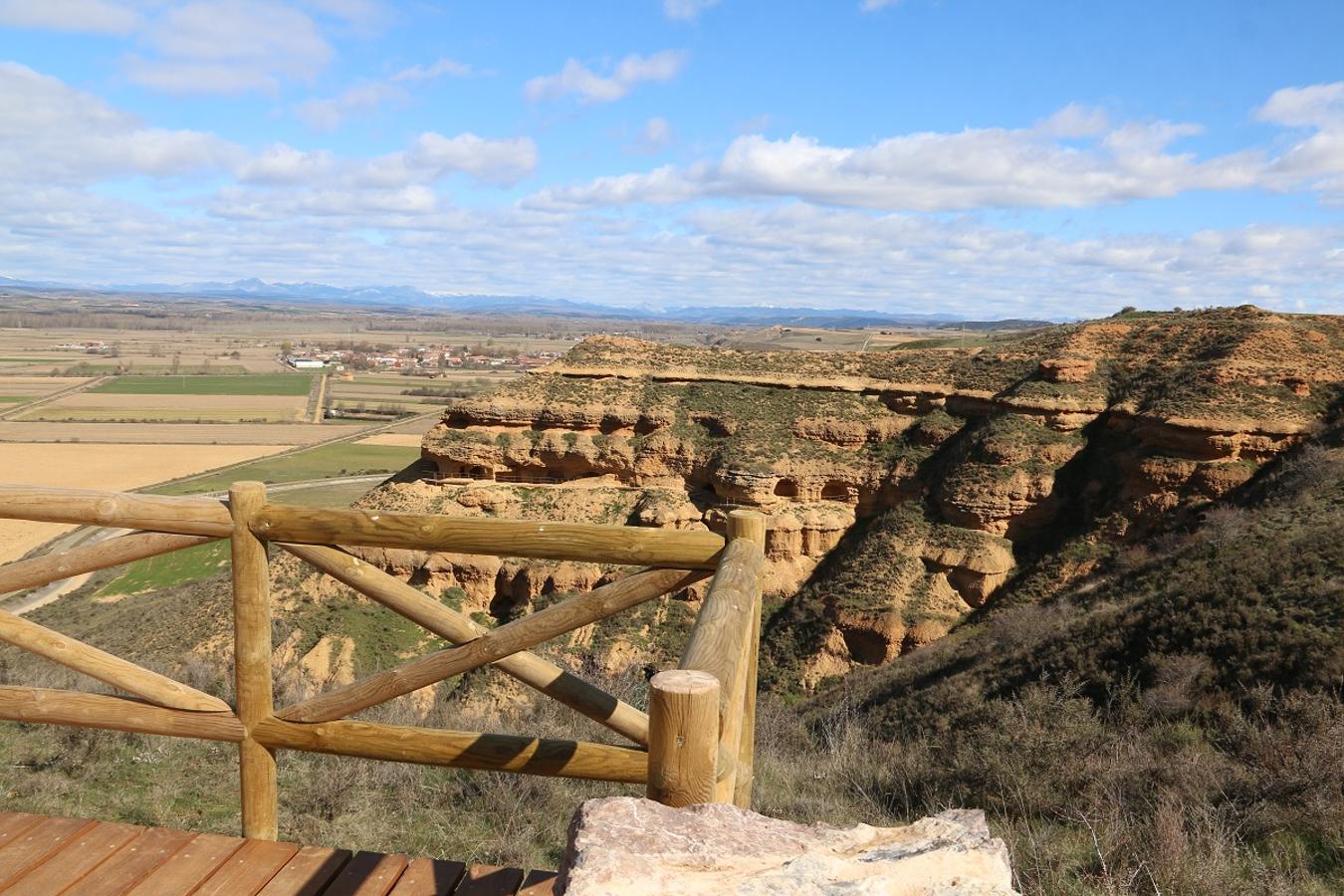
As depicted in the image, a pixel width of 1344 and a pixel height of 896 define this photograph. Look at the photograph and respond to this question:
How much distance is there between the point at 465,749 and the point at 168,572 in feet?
137

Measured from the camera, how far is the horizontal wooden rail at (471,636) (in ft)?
9.88

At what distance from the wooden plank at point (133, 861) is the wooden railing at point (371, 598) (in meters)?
0.28

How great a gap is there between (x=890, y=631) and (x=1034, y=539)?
19.6 ft

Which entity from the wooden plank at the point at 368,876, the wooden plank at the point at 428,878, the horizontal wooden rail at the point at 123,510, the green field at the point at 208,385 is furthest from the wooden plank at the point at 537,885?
the green field at the point at 208,385

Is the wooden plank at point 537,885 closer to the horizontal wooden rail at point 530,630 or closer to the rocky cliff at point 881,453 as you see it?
the horizontal wooden rail at point 530,630

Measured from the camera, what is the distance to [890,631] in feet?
79.7

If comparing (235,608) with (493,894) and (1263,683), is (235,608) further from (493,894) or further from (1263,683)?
(1263,683)

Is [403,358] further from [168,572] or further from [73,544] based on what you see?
[168,572]

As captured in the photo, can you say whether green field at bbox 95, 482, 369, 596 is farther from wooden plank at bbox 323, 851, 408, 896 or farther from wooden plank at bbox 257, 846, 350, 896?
wooden plank at bbox 323, 851, 408, 896

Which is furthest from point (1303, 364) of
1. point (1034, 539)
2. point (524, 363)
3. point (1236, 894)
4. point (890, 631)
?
point (524, 363)

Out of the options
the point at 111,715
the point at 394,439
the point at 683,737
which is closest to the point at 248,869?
the point at 111,715

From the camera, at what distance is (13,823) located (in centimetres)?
342

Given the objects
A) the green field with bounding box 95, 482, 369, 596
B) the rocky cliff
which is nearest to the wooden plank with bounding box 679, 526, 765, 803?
the rocky cliff

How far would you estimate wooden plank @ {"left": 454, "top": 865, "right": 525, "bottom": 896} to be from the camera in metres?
2.99
